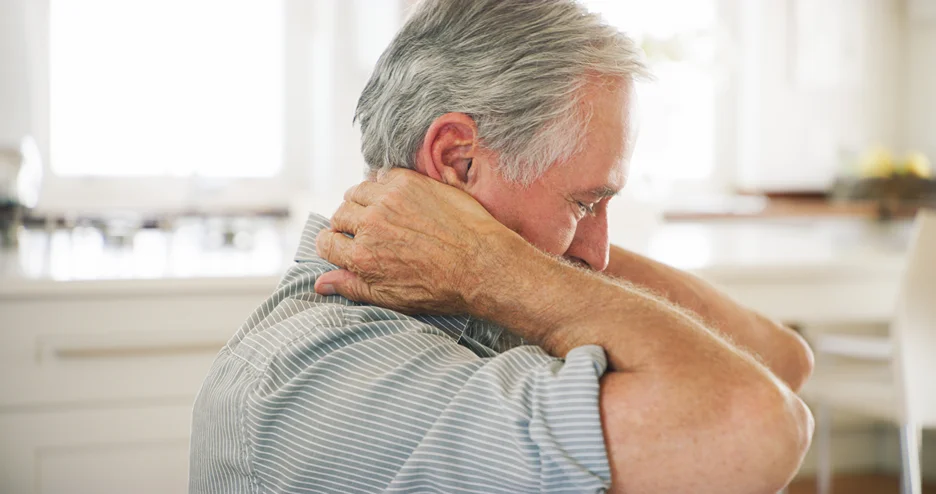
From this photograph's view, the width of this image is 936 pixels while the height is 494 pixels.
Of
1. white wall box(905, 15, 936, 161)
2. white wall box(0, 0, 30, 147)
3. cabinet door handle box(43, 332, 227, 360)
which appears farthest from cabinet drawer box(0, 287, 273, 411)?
white wall box(905, 15, 936, 161)

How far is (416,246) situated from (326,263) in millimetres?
148

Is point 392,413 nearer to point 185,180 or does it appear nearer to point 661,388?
point 661,388

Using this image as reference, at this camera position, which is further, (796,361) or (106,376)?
(106,376)

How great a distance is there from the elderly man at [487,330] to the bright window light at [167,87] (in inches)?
99.6

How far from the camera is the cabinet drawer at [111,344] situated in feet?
5.73

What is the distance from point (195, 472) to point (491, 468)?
37 cm

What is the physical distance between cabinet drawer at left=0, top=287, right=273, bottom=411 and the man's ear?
3.48 feet

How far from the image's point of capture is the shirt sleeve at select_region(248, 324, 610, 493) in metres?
0.70

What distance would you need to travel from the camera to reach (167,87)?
3330 millimetres

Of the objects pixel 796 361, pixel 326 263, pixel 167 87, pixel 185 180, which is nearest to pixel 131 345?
pixel 326 263

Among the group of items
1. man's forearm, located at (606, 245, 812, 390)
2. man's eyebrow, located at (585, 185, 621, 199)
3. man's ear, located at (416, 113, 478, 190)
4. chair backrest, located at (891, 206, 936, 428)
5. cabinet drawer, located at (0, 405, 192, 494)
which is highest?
man's ear, located at (416, 113, 478, 190)

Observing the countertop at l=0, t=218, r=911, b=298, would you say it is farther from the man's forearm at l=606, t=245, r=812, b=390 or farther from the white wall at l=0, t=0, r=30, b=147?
the man's forearm at l=606, t=245, r=812, b=390

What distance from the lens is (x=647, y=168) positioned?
4.03 meters

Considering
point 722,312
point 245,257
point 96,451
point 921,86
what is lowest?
point 96,451
